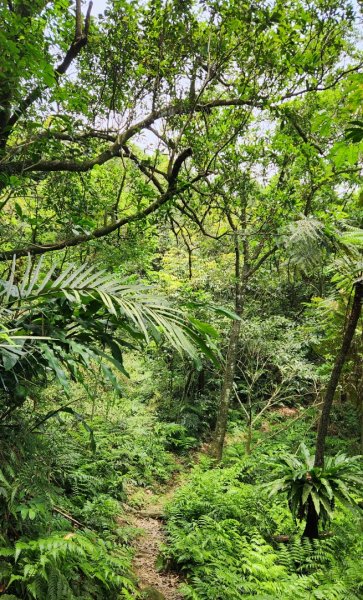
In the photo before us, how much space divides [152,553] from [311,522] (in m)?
1.98

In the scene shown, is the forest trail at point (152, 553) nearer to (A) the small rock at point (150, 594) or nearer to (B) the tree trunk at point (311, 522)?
(A) the small rock at point (150, 594)

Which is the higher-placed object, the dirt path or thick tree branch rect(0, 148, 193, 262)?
thick tree branch rect(0, 148, 193, 262)

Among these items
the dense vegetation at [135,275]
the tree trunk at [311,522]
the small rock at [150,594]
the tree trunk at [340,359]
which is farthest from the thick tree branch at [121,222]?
the tree trunk at [311,522]

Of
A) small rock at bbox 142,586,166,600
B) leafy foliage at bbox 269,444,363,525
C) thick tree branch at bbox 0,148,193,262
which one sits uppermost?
thick tree branch at bbox 0,148,193,262

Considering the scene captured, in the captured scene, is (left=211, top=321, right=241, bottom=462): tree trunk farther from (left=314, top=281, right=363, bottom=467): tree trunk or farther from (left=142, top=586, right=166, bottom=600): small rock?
(left=142, top=586, right=166, bottom=600): small rock

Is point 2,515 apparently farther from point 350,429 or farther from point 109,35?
point 350,429

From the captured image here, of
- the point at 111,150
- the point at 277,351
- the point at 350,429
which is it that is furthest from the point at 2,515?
the point at 350,429

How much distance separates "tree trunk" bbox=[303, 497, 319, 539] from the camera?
444 centimetres

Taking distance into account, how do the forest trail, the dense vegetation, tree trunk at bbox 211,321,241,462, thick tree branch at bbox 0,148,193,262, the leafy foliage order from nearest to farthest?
the dense vegetation
thick tree branch at bbox 0,148,193,262
the forest trail
the leafy foliage
tree trunk at bbox 211,321,241,462

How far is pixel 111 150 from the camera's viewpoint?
413 centimetres

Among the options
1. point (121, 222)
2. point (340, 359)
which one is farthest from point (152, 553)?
point (121, 222)

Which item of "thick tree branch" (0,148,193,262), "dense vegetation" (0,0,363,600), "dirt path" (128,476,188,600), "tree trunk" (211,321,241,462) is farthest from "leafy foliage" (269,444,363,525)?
"tree trunk" (211,321,241,462)

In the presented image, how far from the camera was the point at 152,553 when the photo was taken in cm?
478

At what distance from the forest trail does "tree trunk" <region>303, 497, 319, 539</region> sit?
1.61m
